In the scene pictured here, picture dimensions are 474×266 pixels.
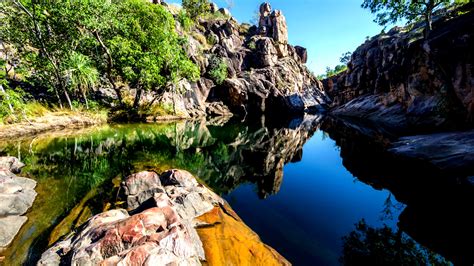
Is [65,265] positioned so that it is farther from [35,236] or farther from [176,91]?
[176,91]

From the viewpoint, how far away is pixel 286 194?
33.0ft

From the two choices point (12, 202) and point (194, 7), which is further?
point (194, 7)

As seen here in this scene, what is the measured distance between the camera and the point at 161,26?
28.8 metres

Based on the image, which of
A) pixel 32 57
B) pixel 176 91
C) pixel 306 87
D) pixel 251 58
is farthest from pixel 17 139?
pixel 306 87

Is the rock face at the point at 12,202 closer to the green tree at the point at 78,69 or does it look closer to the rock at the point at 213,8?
the green tree at the point at 78,69

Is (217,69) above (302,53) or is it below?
below

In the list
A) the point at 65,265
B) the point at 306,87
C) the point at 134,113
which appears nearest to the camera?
the point at 65,265

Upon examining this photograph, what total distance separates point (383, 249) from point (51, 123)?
2852cm

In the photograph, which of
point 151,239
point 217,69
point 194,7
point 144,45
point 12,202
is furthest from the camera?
point 194,7

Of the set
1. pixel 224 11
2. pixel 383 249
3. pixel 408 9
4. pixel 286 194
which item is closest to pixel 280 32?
pixel 224 11

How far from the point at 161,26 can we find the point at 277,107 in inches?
1414

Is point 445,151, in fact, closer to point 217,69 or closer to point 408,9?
point 408,9

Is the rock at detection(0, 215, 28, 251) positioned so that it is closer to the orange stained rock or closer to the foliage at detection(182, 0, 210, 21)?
the orange stained rock

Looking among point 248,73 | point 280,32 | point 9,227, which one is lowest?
point 9,227
